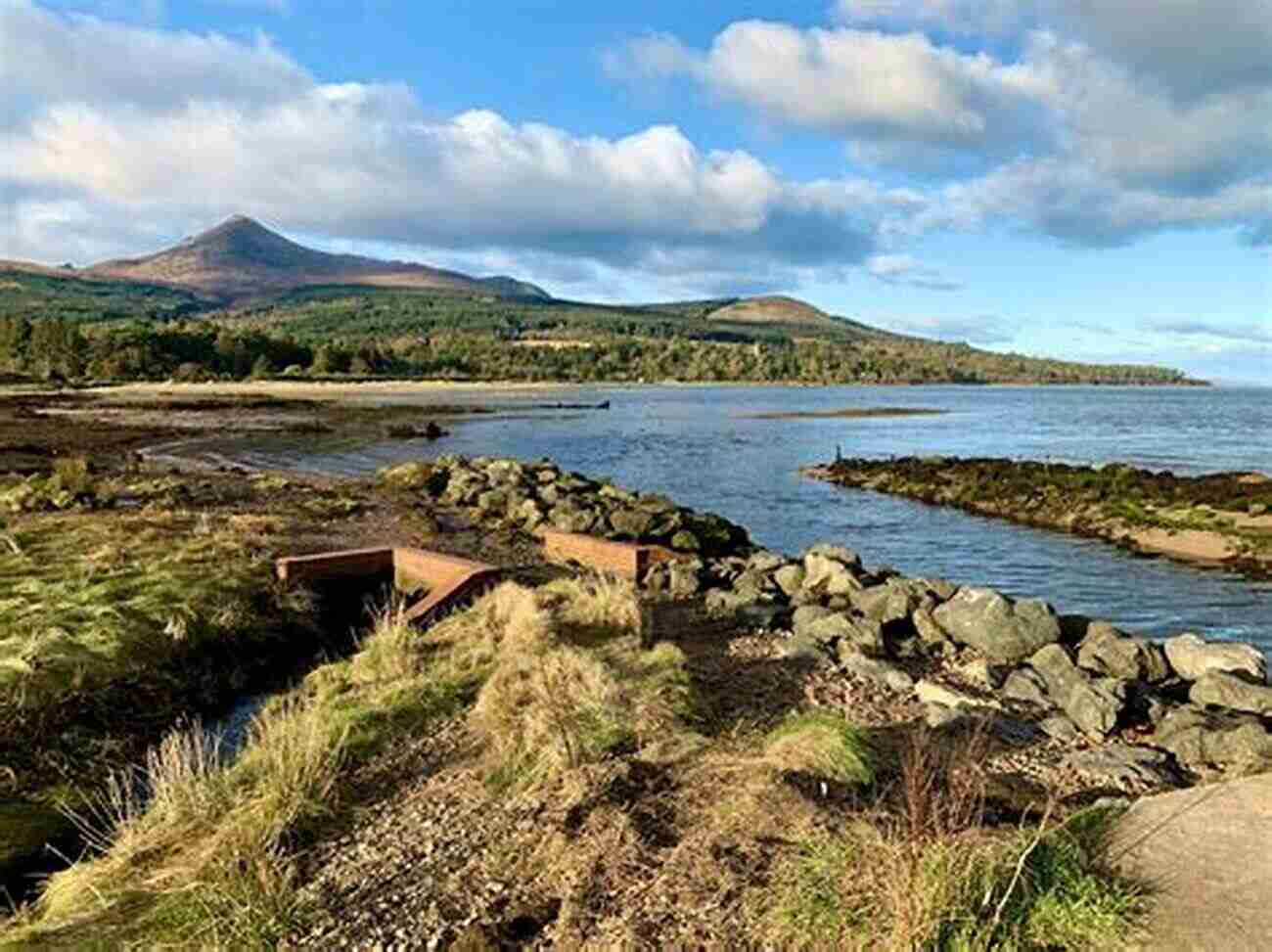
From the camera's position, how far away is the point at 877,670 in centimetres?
1127

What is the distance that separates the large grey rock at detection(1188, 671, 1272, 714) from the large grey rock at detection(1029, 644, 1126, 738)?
1099 mm

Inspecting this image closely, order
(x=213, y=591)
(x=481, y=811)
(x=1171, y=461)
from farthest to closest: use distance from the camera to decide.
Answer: (x=1171, y=461), (x=213, y=591), (x=481, y=811)

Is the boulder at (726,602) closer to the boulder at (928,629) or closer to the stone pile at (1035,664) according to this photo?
the stone pile at (1035,664)

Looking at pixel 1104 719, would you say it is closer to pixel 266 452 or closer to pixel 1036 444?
pixel 266 452

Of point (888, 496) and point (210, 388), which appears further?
point (210, 388)

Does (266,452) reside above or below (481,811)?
below

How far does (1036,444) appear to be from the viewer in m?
60.4

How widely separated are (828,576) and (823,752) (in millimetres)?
9391

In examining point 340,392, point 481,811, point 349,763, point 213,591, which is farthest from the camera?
point 340,392

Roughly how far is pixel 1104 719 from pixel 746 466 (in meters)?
36.0

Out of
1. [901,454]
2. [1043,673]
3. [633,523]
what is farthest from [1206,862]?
[901,454]

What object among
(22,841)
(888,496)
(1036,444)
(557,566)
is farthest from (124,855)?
(1036,444)

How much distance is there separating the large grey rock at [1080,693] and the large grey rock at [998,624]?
1.50 feet

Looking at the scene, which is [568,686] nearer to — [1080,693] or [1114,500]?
[1080,693]
